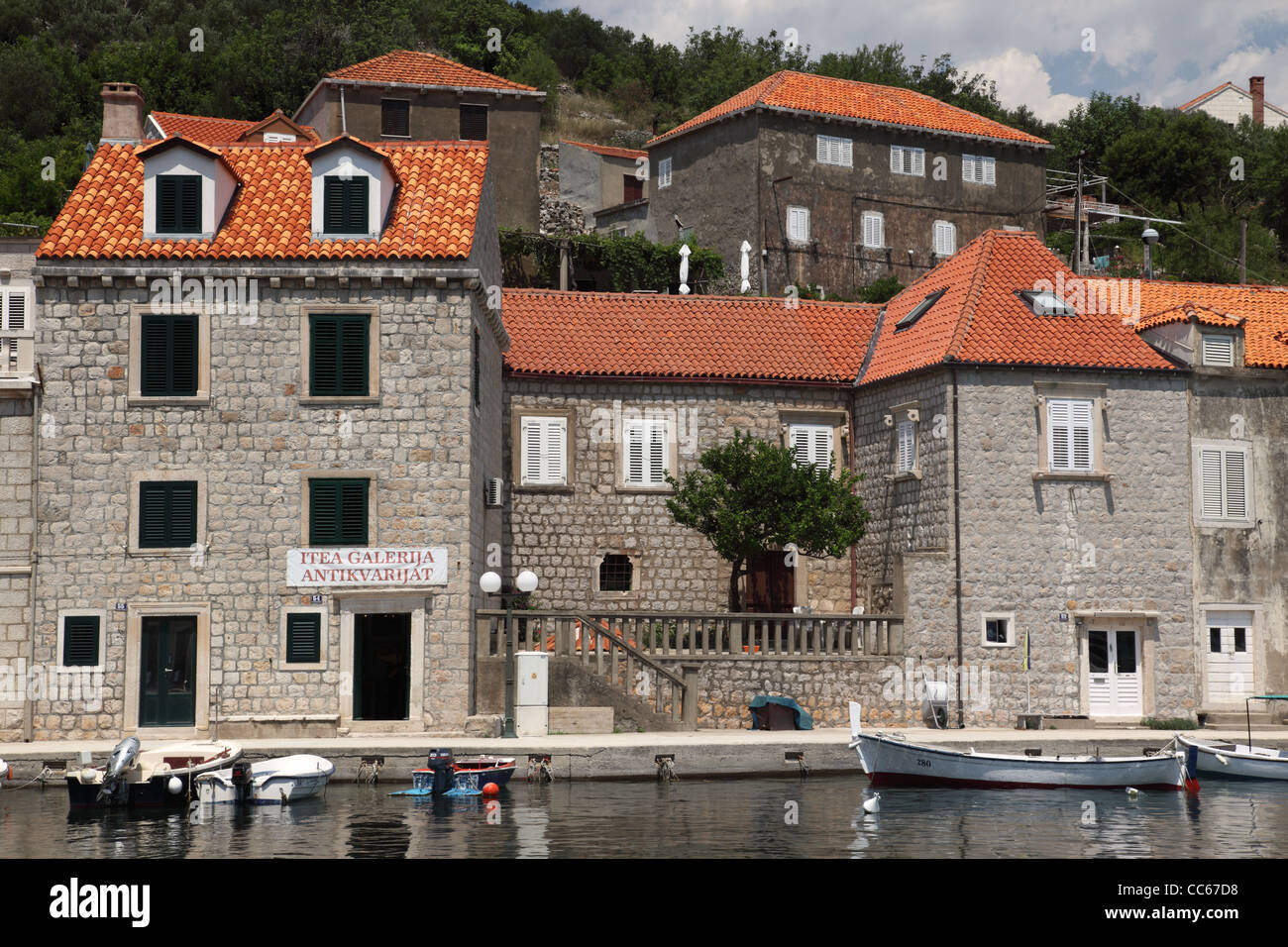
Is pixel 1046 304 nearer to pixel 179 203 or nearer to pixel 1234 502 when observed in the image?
pixel 1234 502

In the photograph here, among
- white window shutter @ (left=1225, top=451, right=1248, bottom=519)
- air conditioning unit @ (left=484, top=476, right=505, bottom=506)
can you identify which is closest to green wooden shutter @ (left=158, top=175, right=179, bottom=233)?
air conditioning unit @ (left=484, top=476, right=505, bottom=506)

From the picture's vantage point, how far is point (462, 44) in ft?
294

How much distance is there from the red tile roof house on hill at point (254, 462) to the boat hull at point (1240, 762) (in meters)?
14.5

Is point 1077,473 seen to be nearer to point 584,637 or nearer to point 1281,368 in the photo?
point 1281,368

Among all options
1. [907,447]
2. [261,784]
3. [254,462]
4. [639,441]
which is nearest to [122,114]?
[254,462]

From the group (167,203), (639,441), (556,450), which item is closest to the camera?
(167,203)

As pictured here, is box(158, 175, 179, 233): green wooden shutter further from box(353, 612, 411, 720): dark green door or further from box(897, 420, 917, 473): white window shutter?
box(897, 420, 917, 473): white window shutter

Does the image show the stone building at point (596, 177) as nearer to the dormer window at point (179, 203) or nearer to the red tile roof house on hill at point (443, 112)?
the red tile roof house on hill at point (443, 112)

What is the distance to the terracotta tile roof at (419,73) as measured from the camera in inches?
2306

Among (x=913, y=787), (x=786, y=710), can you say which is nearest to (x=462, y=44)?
(x=786, y=710)

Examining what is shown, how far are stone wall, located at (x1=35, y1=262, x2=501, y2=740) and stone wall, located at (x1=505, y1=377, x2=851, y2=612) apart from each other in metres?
6.28

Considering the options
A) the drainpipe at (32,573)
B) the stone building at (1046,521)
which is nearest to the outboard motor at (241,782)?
the drainpipe at (32,573)

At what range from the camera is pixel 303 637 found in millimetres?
30188

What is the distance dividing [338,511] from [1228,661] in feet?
69.4
